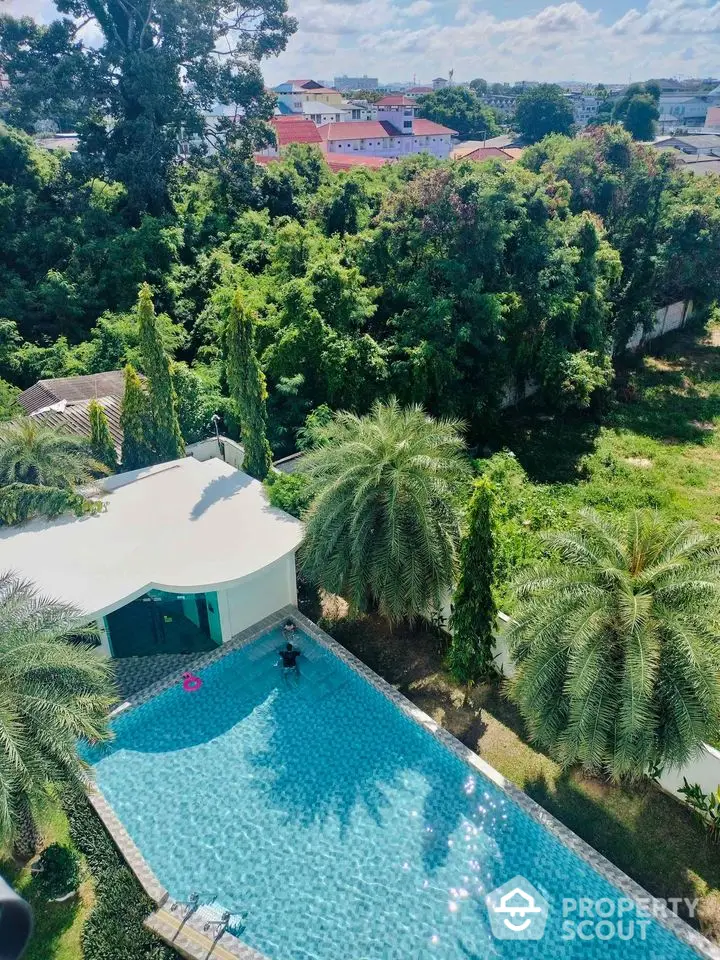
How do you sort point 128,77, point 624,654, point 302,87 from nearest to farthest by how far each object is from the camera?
point 624,654 < point 128,77 < point 302,87

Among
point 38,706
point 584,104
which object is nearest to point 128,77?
point 38,706

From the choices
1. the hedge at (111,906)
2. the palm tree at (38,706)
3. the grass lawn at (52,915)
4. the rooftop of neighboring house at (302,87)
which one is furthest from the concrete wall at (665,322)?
the rooftop of neighboring house at (302,87)

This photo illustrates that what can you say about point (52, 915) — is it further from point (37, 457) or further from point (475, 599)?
point (37, 457)

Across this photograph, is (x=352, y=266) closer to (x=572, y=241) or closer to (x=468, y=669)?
(x=572, y=241)

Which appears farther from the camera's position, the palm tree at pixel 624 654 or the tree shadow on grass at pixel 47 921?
the palm tree at pixel 624 654

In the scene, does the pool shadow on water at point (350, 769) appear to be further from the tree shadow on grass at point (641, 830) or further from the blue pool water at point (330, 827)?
the tree shadow on grass at point (641, 830)

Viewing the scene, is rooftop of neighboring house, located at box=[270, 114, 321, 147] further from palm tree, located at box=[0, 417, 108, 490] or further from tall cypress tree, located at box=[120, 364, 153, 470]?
palm tree, located at box=[0, 417, 108, 490]

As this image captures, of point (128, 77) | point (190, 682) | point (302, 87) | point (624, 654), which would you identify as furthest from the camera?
point (302, 87)
